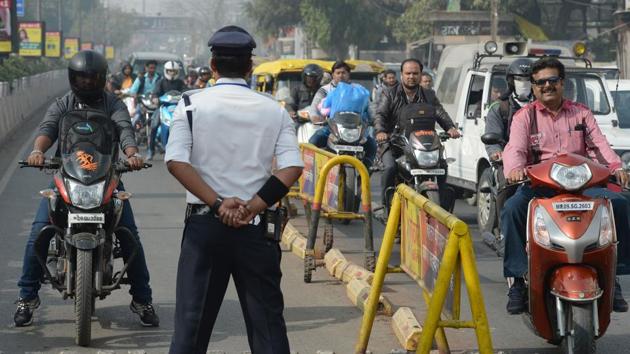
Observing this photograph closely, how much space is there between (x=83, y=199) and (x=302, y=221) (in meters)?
6.78

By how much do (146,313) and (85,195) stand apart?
1.08 meters

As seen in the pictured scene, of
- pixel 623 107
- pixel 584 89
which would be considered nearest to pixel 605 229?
pixel 584 89

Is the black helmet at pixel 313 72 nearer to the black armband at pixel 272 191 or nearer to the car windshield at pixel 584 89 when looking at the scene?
the car windshield at pixel 584 89

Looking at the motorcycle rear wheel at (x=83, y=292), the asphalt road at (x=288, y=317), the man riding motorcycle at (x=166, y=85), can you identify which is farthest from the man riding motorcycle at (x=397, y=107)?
the man riding motorcycle at (x=166, y=85)

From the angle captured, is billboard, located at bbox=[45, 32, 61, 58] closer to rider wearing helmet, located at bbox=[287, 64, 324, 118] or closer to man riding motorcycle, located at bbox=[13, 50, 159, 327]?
rider wearing helmet, located at bbox=[287, 64, 324, 118]

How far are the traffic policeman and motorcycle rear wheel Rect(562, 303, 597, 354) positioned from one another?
6.16 feet

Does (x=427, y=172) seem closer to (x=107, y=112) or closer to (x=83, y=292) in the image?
(x=107, y=112)

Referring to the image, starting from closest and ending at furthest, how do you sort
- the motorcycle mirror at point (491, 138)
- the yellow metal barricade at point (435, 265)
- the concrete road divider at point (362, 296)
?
the yellow metal barricade at point (435, 265) → the motorcycle mirror at point (491, 138) → the concrete road divider at point (362, 296)

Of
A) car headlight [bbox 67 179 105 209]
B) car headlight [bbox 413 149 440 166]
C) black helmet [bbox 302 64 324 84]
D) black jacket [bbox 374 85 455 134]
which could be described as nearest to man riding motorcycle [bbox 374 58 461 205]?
black jacket [bbox 374 85 455 134]

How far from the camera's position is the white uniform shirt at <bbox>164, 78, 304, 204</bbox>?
225 inches

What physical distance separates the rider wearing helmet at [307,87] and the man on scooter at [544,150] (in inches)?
319

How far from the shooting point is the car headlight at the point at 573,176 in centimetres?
704

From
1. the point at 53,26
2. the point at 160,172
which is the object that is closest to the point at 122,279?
the point at 160,172

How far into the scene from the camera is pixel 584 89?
15125mm
